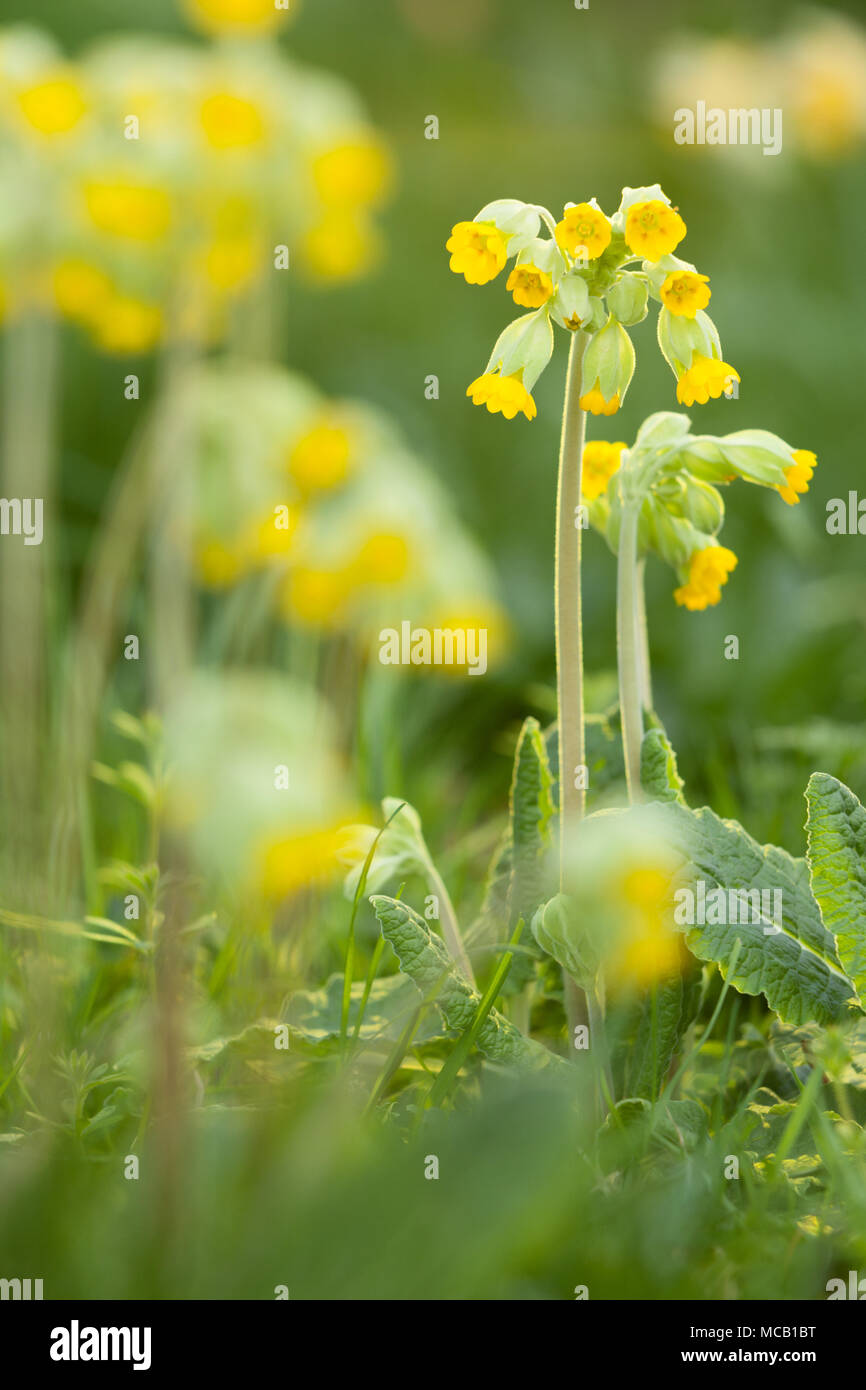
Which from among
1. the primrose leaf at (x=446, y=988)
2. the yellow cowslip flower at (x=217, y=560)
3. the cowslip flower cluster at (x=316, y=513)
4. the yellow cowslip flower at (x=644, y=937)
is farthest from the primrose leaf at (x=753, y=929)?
the yellow cowslip flower at (x=217, y=560)

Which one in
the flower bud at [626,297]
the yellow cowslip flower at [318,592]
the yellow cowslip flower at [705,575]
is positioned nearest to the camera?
the flower bud at [626,297]

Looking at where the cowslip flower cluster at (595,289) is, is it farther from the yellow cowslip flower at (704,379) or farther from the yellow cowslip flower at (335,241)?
the yellow cowslip flower at (335,241)

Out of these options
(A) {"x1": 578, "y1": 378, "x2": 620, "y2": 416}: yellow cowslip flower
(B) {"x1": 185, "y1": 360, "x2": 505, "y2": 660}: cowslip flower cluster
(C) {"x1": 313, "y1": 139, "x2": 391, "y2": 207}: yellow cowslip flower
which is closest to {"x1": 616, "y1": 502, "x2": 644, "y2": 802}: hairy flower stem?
(A) {"x1": 578, "y1": 378, "x2": 620, "y2": 416}: yellow cowslip flower

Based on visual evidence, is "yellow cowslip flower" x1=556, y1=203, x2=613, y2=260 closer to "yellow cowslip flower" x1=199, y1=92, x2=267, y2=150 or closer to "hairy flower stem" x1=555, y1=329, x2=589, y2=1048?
"hairy flower stem" x1=555, y1=329, x2=589, y2=1048

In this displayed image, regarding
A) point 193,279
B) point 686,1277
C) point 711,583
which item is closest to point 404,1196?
point 686,1277

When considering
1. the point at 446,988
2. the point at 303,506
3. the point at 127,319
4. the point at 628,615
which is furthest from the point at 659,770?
the point at 127,319
